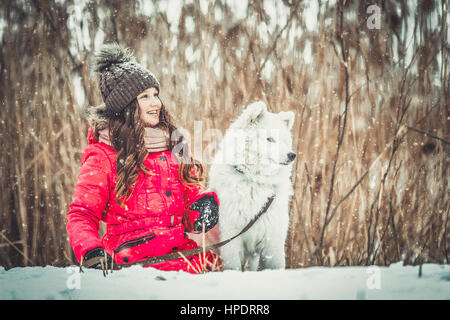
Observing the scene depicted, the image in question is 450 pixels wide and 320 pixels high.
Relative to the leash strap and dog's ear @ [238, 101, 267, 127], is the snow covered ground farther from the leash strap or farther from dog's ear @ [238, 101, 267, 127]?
dog's ear @ [238, 101, 267, 127]

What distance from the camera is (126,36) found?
2646 mm

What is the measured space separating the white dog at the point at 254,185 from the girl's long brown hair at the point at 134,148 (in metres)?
0.24

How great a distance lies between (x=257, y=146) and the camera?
2143 millimetres

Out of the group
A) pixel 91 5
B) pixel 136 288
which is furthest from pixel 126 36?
pixel 136 288

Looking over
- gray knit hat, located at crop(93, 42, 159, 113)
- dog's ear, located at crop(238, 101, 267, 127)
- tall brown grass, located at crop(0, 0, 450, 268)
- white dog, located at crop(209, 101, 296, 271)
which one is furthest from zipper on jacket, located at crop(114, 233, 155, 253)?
tall brown grass, located at crop(0, 0, 450, 268)

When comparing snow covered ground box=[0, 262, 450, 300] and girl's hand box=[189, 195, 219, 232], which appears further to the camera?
girl's hand box=[189, 195, 219, 232]

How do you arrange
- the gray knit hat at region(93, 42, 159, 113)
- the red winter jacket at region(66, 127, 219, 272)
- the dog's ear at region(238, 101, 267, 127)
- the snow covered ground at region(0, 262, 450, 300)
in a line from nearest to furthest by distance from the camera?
the snow covered ground at region(0, 262, 450, 300) → the red winter jacket at region(66, 127, 219, 272) → the gray knit hat at region(93, 42, 159, 113) → the dog's ear at region(238, 101, 267, 127)

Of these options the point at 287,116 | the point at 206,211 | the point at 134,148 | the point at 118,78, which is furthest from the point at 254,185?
the point at 118,78

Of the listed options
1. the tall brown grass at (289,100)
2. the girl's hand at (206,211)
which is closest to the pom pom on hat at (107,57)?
the tall brown grass at (289,100)

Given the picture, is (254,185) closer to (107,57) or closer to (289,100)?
(289,100)

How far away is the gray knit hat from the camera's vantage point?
1923 mm

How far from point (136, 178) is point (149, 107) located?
0.47m
